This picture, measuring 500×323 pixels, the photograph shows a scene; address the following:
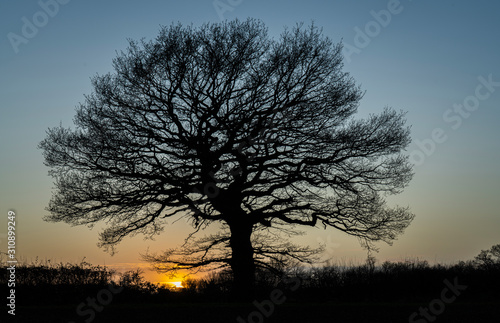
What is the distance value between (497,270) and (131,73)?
47.5ft

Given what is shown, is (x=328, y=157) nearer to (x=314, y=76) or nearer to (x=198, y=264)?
(x=314, y=76)

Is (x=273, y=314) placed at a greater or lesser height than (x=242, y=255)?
lesser

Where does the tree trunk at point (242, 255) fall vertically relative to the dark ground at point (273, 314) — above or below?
above

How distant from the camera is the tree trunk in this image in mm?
17938

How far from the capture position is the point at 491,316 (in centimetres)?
1070

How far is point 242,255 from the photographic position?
1941cm

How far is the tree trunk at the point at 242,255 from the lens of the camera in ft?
58.9

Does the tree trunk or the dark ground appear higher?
the tree trunk

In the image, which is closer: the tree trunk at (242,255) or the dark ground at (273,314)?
the dark ground at (273,314)

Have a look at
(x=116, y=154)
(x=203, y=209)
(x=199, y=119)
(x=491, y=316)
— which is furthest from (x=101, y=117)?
(x=491, y=316)

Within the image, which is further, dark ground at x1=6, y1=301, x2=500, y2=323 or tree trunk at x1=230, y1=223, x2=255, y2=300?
tree trunk at x1=230, y1=223, x2=255, y2=300

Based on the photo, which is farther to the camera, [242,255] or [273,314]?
[242,255]

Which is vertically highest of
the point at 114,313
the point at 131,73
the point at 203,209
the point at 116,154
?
the point at 131,73

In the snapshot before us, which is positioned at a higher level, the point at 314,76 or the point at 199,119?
the point at 314,76
